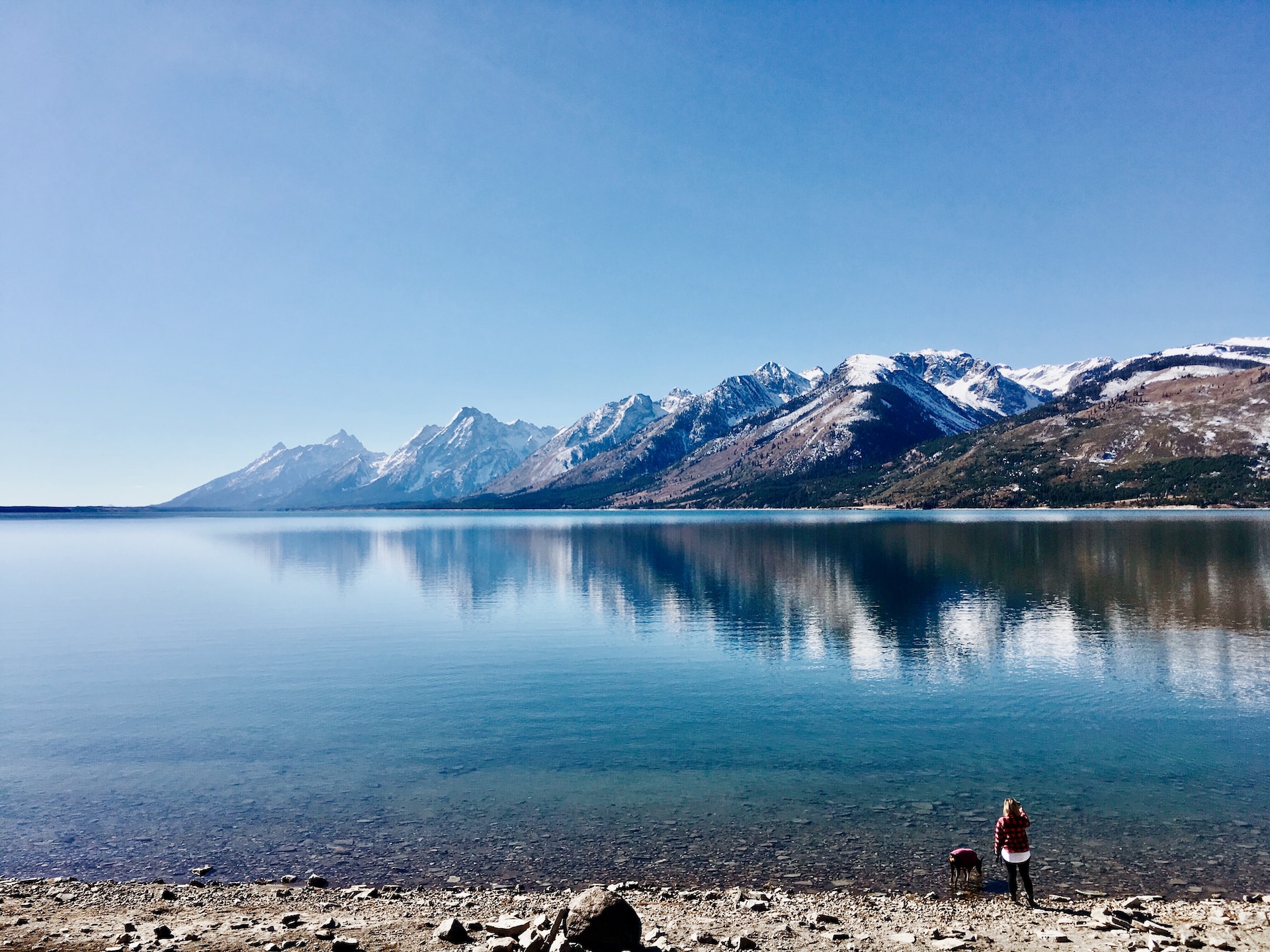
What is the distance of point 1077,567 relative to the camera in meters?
112

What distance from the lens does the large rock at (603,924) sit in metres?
16.2

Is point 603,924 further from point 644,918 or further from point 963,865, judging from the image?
→ point 963,865

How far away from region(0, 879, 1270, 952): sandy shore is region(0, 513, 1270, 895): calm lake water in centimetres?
146

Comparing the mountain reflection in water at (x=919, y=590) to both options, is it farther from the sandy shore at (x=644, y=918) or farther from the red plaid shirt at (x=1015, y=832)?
the sandy shore at (x=644, y=918)

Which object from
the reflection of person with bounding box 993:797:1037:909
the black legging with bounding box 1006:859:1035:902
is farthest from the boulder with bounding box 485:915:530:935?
the black legging with bounding box 1006:859:1035:902

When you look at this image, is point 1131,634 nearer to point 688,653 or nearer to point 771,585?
point 688,653

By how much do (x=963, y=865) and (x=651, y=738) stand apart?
56.5 ft

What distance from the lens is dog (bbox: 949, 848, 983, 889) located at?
21812 mm

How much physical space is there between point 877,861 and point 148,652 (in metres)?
60.7

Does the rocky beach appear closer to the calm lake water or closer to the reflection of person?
the reflection of person

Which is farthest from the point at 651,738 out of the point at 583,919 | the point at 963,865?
the point at 583,919

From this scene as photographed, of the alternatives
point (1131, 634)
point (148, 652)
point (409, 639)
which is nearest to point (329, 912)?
point (409, 639)

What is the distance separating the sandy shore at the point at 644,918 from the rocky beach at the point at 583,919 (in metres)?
0.05

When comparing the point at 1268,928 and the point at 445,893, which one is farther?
the point at 445,893
